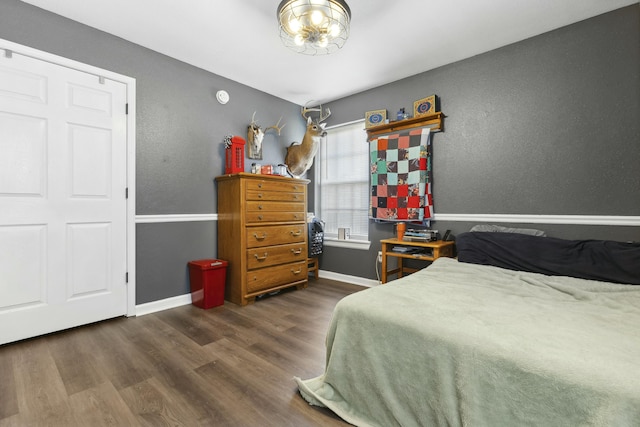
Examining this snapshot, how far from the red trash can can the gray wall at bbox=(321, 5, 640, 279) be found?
236 cm

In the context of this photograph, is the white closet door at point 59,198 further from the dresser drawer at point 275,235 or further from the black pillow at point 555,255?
the black pillow at point 555,255

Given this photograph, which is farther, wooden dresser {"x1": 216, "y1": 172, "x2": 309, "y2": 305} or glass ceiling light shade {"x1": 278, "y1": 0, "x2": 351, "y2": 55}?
wooden dresser {"x1": 216, "y1": 172, "x2": 309, "y2": 305}

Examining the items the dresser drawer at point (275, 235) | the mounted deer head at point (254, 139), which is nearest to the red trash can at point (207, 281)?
the dresser drawer at point (275, 235)

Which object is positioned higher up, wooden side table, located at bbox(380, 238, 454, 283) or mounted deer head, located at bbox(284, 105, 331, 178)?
mounted deer head, located at bbox(284, 105, 331, 178)

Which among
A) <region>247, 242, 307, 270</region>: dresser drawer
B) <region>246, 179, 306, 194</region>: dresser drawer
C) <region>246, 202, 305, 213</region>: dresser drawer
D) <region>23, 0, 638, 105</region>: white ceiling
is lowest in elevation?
<region>247, 242, 307, 270</region>: dresser drawer

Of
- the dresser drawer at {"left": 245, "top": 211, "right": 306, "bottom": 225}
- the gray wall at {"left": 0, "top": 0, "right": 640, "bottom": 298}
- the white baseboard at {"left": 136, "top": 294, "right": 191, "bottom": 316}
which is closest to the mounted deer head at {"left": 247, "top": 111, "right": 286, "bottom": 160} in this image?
the gray wall at {"left": 0, "top": 0, "right": 640, "bottom": 298}

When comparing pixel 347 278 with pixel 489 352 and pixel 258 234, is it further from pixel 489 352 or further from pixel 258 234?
pixel 489 352

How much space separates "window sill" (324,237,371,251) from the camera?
12.5 ft

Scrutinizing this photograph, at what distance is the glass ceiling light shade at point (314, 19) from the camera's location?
199 centimetres

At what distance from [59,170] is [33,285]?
2.98 ft

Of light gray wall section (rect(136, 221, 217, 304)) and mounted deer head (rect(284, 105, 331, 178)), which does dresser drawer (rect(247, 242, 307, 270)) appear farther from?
mounted deer head (rect(284, 105, 331, 178))

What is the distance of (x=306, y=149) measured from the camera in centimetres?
392

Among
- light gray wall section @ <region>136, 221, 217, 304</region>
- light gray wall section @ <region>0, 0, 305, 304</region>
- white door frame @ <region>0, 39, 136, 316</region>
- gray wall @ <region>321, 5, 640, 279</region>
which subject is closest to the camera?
gray wall @ <region>321, 5, 640, 279</region>

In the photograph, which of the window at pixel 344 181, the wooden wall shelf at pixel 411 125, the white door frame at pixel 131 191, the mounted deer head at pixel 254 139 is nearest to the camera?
the white door frame at pixel 131 191
